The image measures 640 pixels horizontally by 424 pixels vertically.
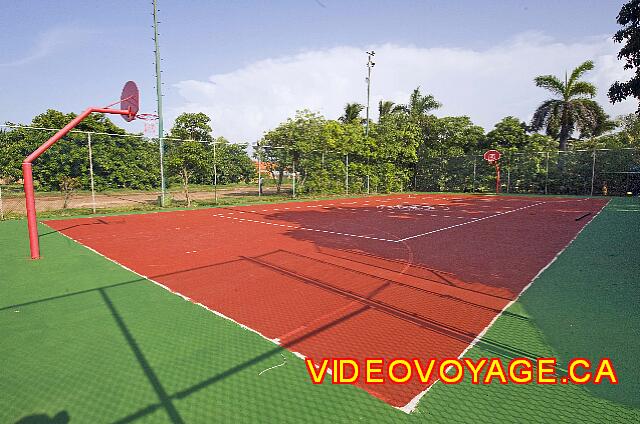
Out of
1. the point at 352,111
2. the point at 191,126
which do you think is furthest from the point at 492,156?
the point at 191,126

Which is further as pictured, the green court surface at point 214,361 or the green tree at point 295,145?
the green tree at point 295,145

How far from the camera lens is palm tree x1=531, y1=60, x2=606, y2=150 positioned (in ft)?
87.8

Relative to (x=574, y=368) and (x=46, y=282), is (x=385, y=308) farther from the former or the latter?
(x=46, y=282)

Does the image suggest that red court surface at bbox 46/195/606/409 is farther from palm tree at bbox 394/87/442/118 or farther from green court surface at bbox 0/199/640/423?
palm tree at bbox 394/87/442/118

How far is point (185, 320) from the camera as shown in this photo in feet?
13.2

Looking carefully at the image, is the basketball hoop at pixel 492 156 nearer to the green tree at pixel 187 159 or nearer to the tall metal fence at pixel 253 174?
the tall metal fence at pixel 253 174

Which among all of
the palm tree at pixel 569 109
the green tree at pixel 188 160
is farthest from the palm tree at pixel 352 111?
the green tree at pixel 188 160

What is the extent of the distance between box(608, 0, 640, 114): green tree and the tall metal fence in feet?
48.3

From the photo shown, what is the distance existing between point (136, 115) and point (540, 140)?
3165cm

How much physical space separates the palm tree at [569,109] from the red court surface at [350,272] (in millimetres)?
19707

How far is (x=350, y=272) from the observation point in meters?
5.94

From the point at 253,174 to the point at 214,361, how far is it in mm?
19374

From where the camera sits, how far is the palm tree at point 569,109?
2676cm

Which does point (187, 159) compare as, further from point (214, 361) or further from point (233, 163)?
point (214, 361)
